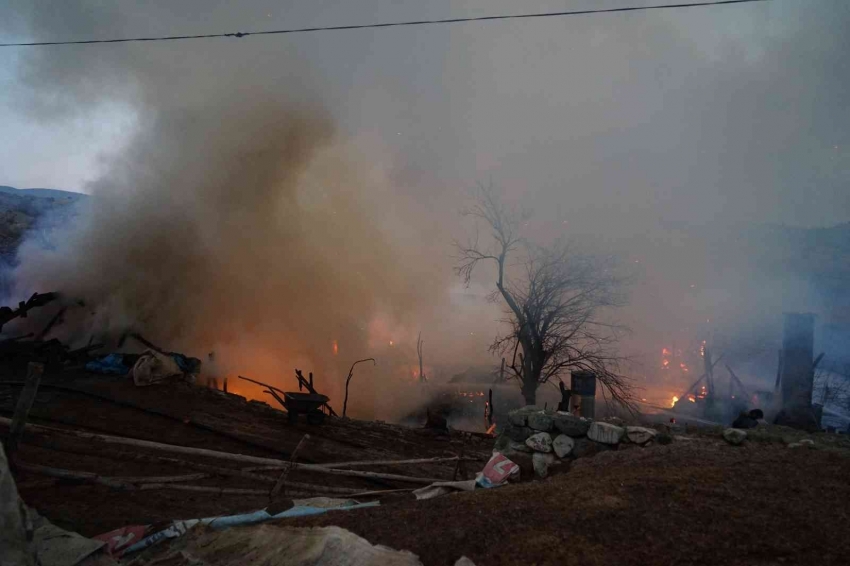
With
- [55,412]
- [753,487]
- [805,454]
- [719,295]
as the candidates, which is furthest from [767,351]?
[55,412]

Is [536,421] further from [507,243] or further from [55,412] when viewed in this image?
[55,412]

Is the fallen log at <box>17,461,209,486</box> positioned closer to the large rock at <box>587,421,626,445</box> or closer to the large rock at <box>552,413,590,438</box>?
the large rock at <box>552,413,590,438</box>

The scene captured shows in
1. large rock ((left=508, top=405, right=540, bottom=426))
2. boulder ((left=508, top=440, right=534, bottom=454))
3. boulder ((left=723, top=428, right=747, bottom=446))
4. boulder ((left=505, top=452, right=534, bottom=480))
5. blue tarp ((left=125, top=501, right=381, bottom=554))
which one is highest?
boulder ((left=723, top=428, right=747, bottom=446))

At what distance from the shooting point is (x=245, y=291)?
22.6 m

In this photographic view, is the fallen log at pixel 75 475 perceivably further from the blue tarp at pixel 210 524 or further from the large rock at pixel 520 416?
the large rock at pixel 520 416

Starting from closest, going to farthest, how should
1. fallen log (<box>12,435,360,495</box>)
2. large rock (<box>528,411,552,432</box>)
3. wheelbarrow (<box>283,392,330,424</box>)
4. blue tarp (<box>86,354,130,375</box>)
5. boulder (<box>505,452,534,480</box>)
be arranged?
boulder (<box>505,452,534,480</box>)
large rock (<box>528,411,552,432</box>)
fallen log (<box>12,435,360,495</box>)
wheelbarrow (<box>283,392,330,424</box>)
blue tarp (<box>86,354,130,375</box>)

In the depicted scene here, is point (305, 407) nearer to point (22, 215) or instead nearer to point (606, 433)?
point (606, 433)

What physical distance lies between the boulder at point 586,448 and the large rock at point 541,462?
32 centimetres

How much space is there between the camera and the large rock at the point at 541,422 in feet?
20.7

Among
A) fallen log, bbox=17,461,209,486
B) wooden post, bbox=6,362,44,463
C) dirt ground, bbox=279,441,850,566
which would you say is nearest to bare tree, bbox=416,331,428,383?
fallen log, bbox=17,461,209,486

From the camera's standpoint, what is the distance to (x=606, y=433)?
592 cm

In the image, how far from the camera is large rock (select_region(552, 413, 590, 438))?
241 inches

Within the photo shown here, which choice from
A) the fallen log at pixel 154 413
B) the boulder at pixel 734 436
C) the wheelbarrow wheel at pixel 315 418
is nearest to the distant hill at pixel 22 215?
the fallen log at pixel 154 413

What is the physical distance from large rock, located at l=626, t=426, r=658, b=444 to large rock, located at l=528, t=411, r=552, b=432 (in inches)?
38.4
